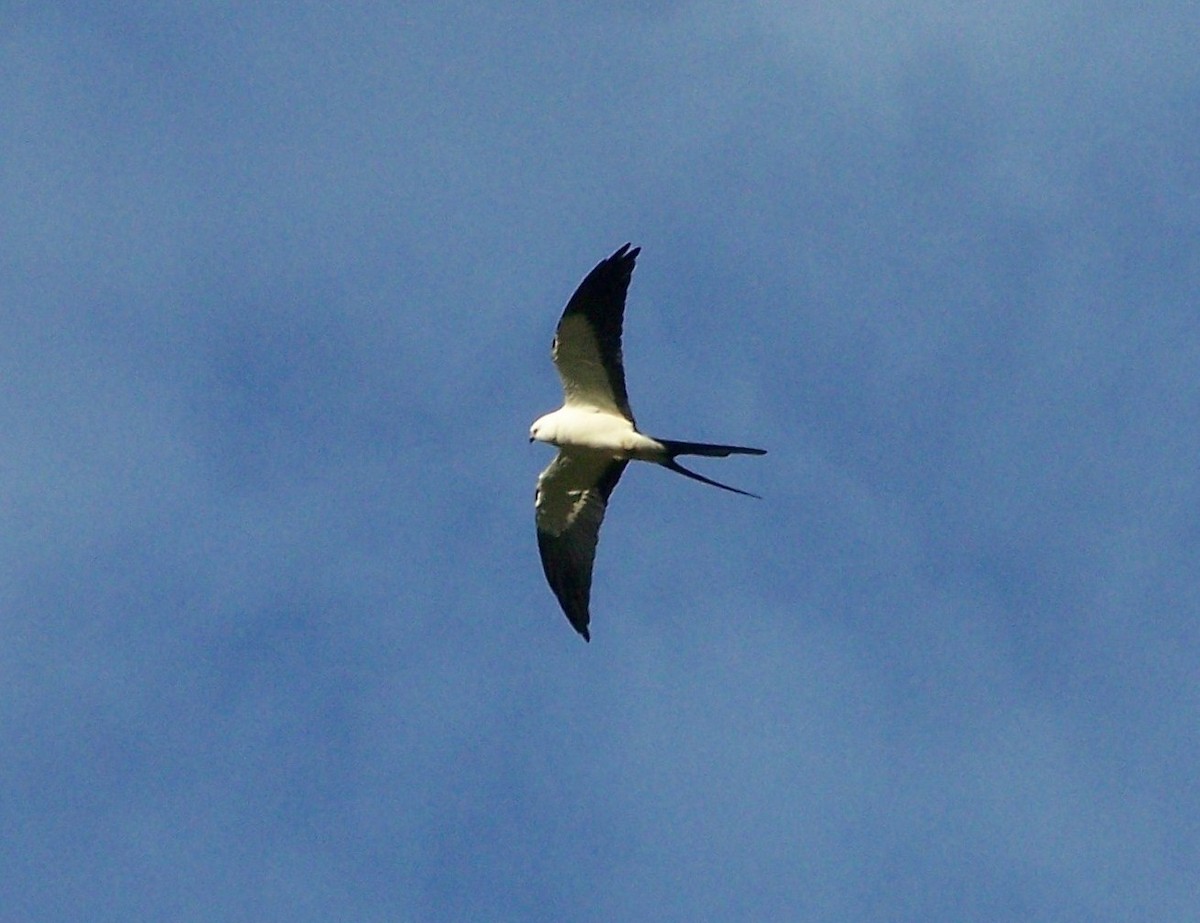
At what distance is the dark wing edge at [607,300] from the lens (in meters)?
16.1

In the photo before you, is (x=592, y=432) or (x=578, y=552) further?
(x=578, y=552)

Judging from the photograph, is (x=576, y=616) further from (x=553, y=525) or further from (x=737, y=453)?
(x=737, y=453)

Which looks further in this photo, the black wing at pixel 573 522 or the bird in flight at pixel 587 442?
the black wing at pixel 573 522

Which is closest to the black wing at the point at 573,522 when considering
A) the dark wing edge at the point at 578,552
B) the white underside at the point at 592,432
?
the dark wing edge at the point at 578,552

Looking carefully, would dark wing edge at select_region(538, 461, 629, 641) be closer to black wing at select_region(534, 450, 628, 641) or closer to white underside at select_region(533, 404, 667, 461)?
black wing at select_region(534, 450, 628, 641)

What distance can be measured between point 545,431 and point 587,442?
412 mm

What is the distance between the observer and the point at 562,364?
54.4 ft

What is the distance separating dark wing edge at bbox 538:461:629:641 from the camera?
17.2 metres

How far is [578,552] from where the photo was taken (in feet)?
56.7

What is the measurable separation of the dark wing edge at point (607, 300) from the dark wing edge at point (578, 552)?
4.50 feet

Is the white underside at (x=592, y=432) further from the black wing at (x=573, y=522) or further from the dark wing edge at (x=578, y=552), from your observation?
the dark wing edge at (x=578, y=552)

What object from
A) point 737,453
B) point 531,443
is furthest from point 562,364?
point 737,453

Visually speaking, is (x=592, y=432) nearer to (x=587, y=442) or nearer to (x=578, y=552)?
(x=587, y=442)

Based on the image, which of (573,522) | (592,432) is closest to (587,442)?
(592,432)
